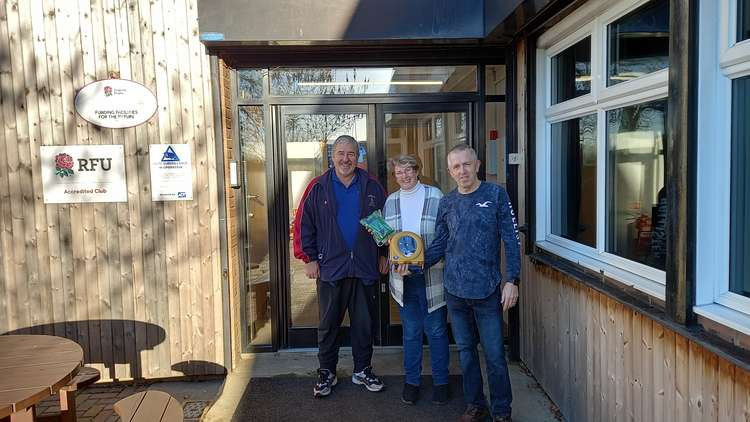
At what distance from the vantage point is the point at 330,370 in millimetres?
3648

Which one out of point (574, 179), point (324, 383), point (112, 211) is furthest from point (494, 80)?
point (112, 211)

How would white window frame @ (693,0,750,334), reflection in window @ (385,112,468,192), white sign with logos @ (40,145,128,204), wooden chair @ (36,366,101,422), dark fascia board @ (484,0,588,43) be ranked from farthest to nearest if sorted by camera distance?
reflection in window @ (385,112,468,192) → white sign with logos @ (40,145,128,204) → dark fascia board @ (484,0,588,43) → wooden chair @ (36,366,101,422) → white window frame @ (693,0,750,334)

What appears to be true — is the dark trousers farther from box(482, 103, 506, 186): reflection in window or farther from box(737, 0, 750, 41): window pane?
box(737, 0, 750, 41): window pane

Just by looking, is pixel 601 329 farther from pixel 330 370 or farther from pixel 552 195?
pixel 330 370

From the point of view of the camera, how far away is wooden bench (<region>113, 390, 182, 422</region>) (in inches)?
88.5

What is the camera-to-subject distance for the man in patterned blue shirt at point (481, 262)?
2.89m

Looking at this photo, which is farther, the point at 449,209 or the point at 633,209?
the point at 449,209

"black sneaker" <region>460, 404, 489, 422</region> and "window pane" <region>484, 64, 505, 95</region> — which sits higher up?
"window pane" <region>484, 64, 505, 95</region>

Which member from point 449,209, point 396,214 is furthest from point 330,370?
point 449,209

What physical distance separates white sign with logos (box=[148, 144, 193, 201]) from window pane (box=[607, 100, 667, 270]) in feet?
9.44

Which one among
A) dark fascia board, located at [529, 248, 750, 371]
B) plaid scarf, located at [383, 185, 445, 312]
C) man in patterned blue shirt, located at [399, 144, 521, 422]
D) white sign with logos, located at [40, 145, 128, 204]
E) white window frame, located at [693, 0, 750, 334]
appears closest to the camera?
dark fascia board, located at [529, 248, 750, 371]

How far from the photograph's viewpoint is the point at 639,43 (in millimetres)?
2453

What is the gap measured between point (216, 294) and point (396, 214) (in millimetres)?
1619

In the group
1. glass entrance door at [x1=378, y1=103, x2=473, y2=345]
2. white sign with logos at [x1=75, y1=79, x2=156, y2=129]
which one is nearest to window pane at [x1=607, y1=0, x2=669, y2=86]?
glass entrance door at [x1=378, y1=103, x2=473, y2=345]
